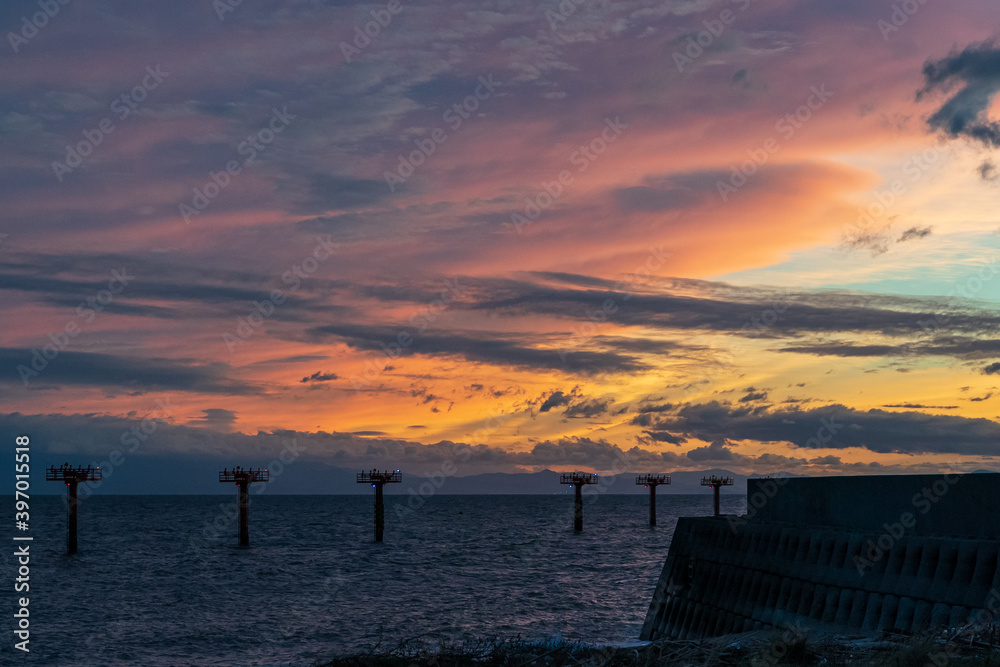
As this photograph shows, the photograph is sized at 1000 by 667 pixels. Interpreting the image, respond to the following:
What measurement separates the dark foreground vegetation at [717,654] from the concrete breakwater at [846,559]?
2211 mm

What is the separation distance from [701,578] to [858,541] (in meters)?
7.56

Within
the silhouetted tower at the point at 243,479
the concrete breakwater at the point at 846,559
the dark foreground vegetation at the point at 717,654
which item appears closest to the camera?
the dark foreground vegetation at the point at 717,654

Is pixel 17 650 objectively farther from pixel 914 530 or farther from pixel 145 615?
pixel 914 530

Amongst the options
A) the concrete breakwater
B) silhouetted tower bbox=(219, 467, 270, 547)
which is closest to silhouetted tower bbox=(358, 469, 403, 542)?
silhouetted tower bbox=(219, 467, 270, 547)

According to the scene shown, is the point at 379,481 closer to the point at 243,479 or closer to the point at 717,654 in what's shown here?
the point at 243,479

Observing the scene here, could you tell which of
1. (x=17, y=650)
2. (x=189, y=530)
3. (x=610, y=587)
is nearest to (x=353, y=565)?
(x=610, y=587)

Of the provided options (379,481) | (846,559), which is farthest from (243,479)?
(846,559)

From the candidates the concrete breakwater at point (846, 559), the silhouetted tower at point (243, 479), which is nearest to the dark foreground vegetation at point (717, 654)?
the concrete breakwater at point (846, 559)

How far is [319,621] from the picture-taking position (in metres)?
36.6

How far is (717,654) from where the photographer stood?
10.4m

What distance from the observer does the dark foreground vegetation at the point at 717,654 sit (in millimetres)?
9977

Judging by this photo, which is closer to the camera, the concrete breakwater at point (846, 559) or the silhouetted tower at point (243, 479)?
the concrete breakwater at point (846, 559)

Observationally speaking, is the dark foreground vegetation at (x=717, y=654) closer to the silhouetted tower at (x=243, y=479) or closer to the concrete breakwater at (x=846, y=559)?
the concrete breakwater at (x=846, y=559)

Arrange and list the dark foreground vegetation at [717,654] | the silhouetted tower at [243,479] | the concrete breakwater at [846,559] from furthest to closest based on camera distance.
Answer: the silhouetted tower at [243,479] → the concrete breakwater at [846,559] → the dark foreground vegetation at [717,654]
